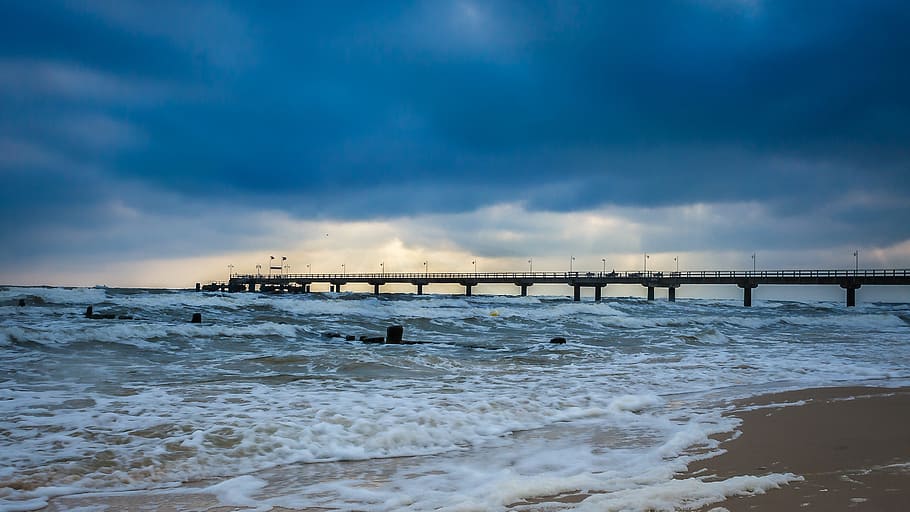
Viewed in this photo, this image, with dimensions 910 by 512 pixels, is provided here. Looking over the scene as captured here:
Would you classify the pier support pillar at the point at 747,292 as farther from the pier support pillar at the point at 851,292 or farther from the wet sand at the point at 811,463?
the wet sand at the point at 811,463

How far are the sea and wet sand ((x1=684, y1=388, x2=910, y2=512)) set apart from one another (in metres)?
0.24

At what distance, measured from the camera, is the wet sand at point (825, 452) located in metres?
3.69

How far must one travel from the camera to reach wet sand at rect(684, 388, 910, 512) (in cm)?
369

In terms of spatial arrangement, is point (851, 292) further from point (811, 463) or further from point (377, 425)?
point (377, 425)

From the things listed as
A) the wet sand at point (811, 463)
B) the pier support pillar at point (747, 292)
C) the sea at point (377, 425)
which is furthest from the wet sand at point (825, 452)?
the pier support pillar at point (747, 292)

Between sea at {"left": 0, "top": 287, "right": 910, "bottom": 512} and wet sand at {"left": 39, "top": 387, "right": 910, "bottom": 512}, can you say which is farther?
sea at {"left": 0, "top": 287, "right": 910, "bottom": 512}

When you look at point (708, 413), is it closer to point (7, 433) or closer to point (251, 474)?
point (251, 474)

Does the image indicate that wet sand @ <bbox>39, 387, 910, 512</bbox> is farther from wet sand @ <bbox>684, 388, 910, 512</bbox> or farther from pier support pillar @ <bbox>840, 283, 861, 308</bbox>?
pier support pillar @ <bbox>840, 283, 861, 308</bbox>

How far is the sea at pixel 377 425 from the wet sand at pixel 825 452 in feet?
0.80

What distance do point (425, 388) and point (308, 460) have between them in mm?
4021

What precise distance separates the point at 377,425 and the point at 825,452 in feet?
13.9

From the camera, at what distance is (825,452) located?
5.04m

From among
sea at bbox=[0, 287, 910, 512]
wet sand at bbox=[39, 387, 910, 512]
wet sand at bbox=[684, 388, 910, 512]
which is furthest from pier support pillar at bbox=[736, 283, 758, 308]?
wet sand at bbox=[39, 387, 910, 512]

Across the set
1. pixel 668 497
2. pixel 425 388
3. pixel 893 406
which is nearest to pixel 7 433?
pixel 425 388
